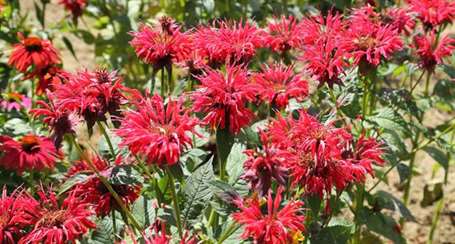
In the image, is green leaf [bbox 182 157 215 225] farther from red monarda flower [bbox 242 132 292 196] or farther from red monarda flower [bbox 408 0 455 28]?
red monarda flower [bbox 408 0 455 28]

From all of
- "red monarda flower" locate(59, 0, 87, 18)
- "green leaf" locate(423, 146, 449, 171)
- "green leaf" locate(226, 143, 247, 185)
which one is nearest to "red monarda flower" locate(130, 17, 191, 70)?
"green leaf" locate(226, 143, 247, 185)

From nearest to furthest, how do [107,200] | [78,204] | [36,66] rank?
1. [78,204]
2. [107,200]
3. [36,66]

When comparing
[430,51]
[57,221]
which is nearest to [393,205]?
[430,51]

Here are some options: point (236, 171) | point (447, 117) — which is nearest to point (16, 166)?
point (236, 171)

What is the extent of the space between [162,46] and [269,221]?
2.03ft

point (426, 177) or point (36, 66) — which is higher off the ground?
point (36, 66)

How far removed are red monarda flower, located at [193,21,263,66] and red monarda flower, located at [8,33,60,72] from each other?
2.43 ft

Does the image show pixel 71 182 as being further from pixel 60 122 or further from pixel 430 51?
pixel 430 51

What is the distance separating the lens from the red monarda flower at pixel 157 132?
129 cm

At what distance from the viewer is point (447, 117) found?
154 inches

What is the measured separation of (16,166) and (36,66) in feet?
1.61

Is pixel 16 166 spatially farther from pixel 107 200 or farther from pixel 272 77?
pixel 272 77

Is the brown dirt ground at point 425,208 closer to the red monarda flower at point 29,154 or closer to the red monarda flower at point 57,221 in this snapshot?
the red monarda flower at point 29,154

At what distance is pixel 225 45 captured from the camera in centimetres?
173
